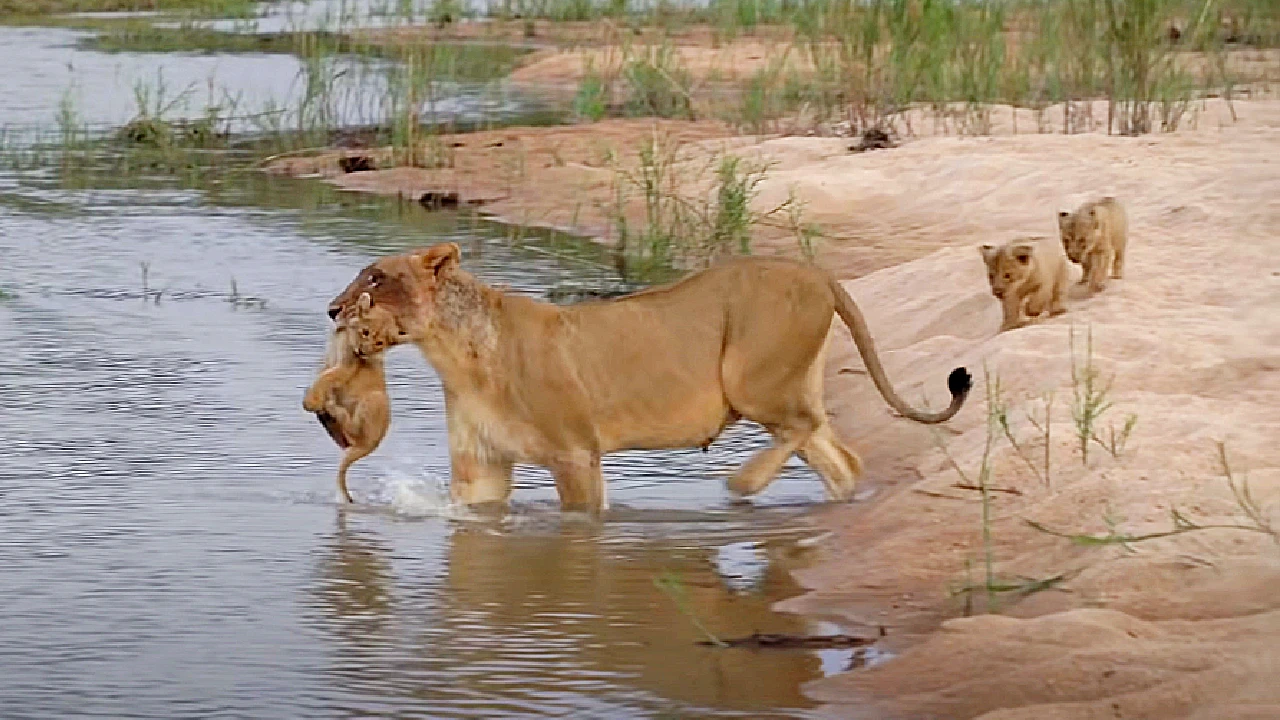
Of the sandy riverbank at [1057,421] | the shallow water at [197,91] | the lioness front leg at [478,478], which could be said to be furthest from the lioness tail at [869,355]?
the shallow water at [197,91]

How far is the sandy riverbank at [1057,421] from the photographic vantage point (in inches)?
230

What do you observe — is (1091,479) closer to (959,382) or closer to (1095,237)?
(959,382)

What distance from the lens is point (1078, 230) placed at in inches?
400

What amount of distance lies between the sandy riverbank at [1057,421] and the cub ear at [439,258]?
1.47 m

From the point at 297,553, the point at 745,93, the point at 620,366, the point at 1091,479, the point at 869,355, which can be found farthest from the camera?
the point at 745,93

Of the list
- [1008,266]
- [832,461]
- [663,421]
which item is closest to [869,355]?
[832,461]

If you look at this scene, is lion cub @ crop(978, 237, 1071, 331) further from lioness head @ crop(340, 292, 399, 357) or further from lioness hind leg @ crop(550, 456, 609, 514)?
lioness head @ crop(340, 292, 399, 357)

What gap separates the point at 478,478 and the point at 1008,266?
262 cm

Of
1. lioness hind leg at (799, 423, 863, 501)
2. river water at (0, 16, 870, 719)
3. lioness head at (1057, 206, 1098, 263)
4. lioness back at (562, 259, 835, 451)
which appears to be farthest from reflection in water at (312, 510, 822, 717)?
lioness head at (1057, 206, 1098, 263)

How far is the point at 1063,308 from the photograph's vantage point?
1010 centimetres

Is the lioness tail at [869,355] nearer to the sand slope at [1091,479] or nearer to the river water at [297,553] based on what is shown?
the sand slope at [1091,479]

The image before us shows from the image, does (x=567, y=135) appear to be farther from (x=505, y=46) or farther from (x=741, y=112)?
(x=505, y=46)

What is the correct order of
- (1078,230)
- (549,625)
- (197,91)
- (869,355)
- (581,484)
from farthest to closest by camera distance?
(197,91), (1078,230), (869,355), (581,484), (549,625)

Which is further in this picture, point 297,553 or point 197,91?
point 197,91
